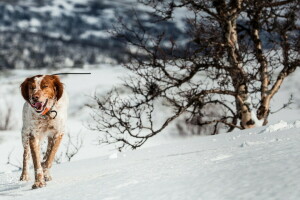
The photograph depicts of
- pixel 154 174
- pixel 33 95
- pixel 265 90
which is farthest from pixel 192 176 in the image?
pixel 265 90

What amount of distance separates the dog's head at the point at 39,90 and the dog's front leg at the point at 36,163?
386 mm

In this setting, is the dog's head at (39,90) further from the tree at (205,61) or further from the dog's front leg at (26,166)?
the tree at (205,61)

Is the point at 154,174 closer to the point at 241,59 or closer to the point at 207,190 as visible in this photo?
the point at 207,190

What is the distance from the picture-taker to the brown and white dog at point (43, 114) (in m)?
4.35

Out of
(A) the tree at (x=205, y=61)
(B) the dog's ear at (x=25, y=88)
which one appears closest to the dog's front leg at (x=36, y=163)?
(B) the dog's ear at (x=25, y=88)

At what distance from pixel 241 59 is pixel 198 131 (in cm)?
3364

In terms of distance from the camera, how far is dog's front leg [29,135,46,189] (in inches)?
152

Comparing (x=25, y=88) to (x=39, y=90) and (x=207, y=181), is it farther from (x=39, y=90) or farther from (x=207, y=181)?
(x=207, y=181)

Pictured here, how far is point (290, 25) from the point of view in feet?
34.7

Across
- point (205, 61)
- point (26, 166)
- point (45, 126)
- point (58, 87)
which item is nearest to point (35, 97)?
point (58, 87)

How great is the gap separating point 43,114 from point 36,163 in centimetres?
58

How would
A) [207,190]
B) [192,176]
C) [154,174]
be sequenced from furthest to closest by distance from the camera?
[154,174]
[192,176]
[207,190]

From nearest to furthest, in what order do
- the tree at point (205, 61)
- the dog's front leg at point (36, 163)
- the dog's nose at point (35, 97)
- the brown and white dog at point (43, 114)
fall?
the dog's front leg at point (36, 163) → the dog's nose at point (35, 97) → the brown and white dog at point (43, 114) → the tree at point (205, 61)

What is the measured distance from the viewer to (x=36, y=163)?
4230 mm
